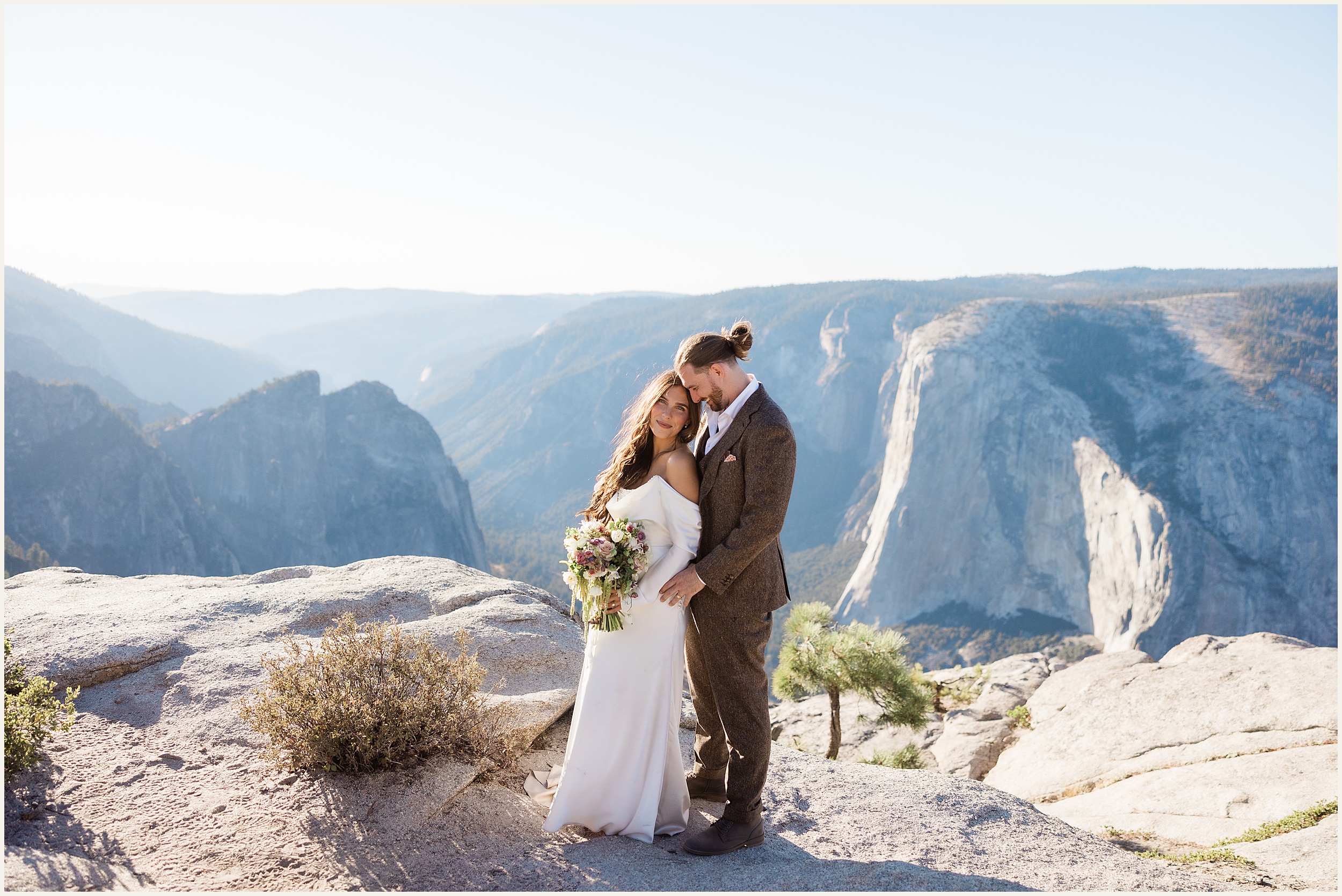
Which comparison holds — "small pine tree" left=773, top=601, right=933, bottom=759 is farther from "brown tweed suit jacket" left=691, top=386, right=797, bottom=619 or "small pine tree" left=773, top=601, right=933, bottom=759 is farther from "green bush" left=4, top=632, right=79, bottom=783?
"green bush" left=4, top=632, right=79, bottom=783

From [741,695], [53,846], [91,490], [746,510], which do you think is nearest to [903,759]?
[741,695]

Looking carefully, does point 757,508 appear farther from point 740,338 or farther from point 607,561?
point 740,338

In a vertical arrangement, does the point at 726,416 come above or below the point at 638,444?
above

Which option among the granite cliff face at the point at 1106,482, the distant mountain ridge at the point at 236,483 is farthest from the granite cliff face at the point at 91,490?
the granite cliff face at the point at 1106,482

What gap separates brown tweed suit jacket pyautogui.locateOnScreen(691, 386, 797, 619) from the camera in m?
4.72

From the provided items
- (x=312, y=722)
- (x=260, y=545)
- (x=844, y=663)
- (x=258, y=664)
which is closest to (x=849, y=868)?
(x=312, y=722)

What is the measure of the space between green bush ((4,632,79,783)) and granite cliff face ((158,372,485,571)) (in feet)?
303

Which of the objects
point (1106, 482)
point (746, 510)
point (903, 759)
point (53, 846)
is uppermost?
point (746, 510)

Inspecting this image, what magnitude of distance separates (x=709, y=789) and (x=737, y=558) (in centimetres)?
207

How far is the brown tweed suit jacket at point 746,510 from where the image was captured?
4723 millimetres

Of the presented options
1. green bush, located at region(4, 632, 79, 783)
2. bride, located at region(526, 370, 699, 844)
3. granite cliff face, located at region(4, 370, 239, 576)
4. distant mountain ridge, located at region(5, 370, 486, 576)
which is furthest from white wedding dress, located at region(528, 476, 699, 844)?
distant mountain ridge, located at region(5, 370, 486, 576)

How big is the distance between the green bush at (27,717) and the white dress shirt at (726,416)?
4484mm

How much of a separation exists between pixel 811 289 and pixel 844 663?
174933mm

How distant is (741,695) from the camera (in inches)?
195
